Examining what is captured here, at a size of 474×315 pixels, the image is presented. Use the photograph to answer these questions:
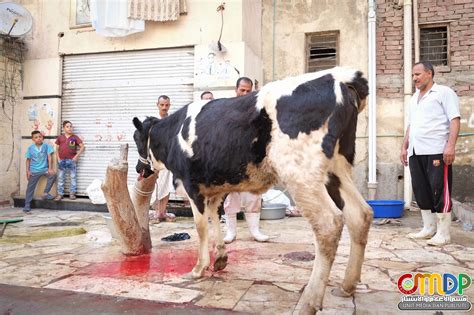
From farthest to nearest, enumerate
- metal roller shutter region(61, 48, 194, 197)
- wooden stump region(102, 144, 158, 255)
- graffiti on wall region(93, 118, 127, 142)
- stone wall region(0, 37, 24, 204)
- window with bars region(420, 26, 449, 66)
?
stone wall region(0, 37, 24, 204) < graffiti on wall region(93, 118, 127, 142) < metal roller shutter region(61, 48, 194, 197) < window with bars region(420, 26, 449, 66) < wooden stump region(102, 144, 158, 255)

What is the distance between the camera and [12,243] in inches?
196

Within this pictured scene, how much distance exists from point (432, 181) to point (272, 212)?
2.83 meters

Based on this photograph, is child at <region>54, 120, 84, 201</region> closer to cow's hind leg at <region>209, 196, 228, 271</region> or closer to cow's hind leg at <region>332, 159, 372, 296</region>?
cow's hind leg at <region>209, 196, 228, 271</region>

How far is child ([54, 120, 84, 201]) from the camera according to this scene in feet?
28.2

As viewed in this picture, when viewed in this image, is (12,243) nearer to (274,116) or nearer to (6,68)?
(274,116)

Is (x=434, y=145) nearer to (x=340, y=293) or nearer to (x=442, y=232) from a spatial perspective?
(x=442, y=232)

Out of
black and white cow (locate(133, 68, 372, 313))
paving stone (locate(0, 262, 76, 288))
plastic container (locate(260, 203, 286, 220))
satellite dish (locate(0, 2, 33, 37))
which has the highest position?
satellite dish (locate(0, 2, 33, 37))

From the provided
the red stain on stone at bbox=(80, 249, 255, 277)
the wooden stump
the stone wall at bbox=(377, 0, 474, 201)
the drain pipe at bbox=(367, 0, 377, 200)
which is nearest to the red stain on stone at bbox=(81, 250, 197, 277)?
the red stain on stone at bbox=(80, 249, 255, 277)

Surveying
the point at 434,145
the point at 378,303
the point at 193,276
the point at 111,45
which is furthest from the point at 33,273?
the point at 111,45

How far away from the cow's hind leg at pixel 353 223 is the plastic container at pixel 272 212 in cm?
382

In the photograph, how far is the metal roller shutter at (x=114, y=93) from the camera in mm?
8266

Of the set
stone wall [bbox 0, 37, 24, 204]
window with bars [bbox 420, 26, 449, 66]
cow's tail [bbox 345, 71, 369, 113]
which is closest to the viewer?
cow's tail [bbox 345, 71, 369, 113]

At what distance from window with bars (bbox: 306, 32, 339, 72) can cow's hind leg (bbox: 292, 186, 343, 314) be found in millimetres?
6391

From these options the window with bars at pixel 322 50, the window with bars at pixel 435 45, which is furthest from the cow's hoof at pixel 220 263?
the window with bars at pixel 435 45
